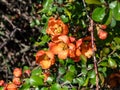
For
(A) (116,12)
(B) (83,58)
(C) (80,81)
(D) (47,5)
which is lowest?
(C) (80,81)

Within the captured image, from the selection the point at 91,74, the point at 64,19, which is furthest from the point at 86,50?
the point at 64,19

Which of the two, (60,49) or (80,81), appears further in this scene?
(80,81)

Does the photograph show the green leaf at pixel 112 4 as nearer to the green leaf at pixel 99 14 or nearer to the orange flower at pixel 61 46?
the green leaf at pixel 99 14

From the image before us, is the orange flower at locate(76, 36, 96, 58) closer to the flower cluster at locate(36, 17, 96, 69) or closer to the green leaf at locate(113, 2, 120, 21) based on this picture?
the flower cluster at locate(36, 17, 96, 69)

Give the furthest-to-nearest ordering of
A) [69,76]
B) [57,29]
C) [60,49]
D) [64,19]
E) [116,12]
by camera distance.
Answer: [64,19] < [57,29] < [69,76] < [60,49] < [116,12]

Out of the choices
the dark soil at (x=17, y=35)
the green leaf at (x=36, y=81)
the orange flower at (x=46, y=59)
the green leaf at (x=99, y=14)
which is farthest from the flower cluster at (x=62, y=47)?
the dark soil at (x=17, y=35)

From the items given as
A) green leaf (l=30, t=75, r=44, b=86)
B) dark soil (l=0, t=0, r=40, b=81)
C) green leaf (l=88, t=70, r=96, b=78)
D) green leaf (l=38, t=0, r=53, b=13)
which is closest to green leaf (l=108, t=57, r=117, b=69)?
green leaf (l=88, t=70, r=96, b=78)

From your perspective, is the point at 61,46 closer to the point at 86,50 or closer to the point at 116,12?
the point at 86,50
